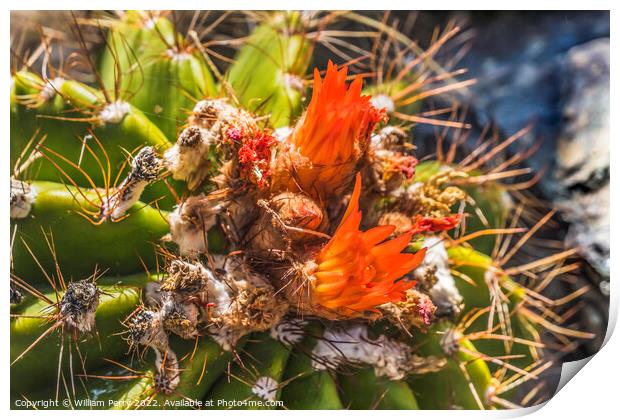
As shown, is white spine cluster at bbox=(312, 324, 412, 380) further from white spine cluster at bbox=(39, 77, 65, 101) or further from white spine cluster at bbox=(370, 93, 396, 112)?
white spine cluster at bbox=(39, 77, 65, 101)

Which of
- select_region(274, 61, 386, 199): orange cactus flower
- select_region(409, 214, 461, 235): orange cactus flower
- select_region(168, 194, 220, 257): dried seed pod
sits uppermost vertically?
select_region(274, 61, 386, 199): orange cactus flower

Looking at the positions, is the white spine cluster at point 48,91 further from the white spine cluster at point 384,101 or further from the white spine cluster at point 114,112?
the white spine cluster at point 384,101

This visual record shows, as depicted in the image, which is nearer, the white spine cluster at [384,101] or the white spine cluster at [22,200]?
the white spine cluster at [22,200]

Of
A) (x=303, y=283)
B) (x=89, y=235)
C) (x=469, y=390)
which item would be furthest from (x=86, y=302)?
(x=469, y=390)

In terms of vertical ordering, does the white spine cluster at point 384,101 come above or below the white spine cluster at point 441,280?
above

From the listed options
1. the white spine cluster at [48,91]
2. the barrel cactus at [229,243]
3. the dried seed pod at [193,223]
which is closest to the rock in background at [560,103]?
the barrel cactus at [229,243]

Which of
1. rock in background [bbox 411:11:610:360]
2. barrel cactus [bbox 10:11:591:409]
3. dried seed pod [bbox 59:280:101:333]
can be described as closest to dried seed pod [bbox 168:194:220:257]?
barrel cactus [bbox 10:11:591:409]

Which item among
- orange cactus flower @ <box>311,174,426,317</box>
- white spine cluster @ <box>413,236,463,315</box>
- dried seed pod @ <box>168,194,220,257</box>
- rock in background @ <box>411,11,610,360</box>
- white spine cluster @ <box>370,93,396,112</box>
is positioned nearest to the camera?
orange cactus flower @ <box>311,174,426,317</box>

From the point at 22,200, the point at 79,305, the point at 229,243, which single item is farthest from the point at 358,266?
the point at 22,200

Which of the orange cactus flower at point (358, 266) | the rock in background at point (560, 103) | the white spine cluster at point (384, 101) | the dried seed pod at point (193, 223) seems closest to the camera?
the orange cactus flower at point (358, 266)

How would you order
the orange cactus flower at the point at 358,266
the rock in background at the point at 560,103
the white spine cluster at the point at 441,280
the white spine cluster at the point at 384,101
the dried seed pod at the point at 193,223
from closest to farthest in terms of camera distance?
1. the orange cactus flower at the point at 358,266
2. the dried seed pod at the point at 193,223
3. the white spine cluster at the point at 441,280
4. the white spine cluster at the point at 384,101
5. the rock in background at the point at 560,103
